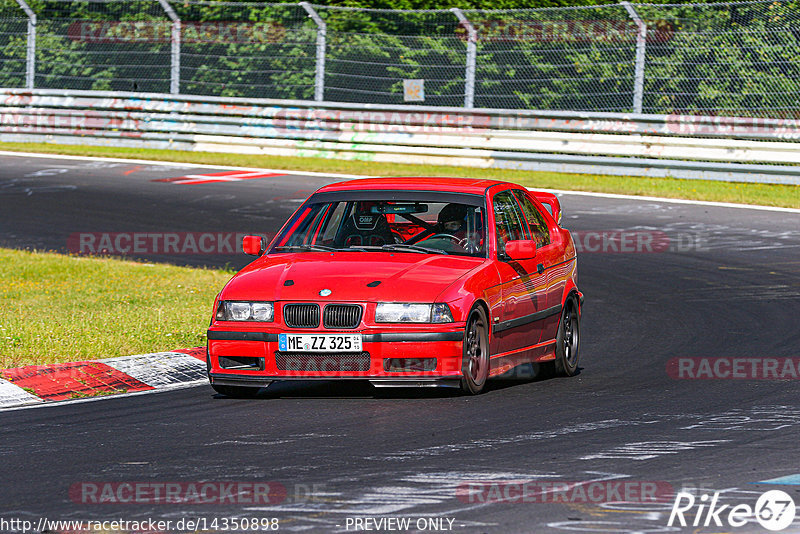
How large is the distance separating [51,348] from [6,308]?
9.46ft

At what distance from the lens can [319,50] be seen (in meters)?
26.7

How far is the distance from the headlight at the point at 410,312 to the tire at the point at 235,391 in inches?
45.7

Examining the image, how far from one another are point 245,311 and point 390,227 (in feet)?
5.62

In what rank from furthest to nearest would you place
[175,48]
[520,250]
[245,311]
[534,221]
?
[175,48] → [534,221] → [520,250] → [245,311]

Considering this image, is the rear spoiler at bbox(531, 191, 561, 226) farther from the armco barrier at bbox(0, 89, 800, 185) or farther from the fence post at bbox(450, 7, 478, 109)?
the fence post at bbox(450, 7, 478, 109)

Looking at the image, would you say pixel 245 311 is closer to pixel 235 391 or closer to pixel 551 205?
pixel 235 391

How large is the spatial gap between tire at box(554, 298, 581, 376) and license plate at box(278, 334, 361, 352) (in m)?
2.20

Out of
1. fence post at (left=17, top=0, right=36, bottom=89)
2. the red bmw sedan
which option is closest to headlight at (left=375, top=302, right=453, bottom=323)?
the red bmw sedan

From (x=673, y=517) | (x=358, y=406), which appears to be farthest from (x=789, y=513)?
(x=358, y=406)

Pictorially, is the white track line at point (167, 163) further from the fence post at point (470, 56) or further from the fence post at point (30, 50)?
the fence post at point (470, 56)

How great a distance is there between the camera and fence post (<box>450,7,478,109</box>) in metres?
24.9

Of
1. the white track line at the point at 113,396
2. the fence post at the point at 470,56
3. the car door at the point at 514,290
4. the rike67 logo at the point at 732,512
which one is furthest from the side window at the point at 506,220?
the fence post at the point at 470,56

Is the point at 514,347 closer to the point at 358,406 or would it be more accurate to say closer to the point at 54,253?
the point at 358,406

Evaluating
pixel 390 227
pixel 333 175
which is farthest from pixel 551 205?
pixel 333 175
